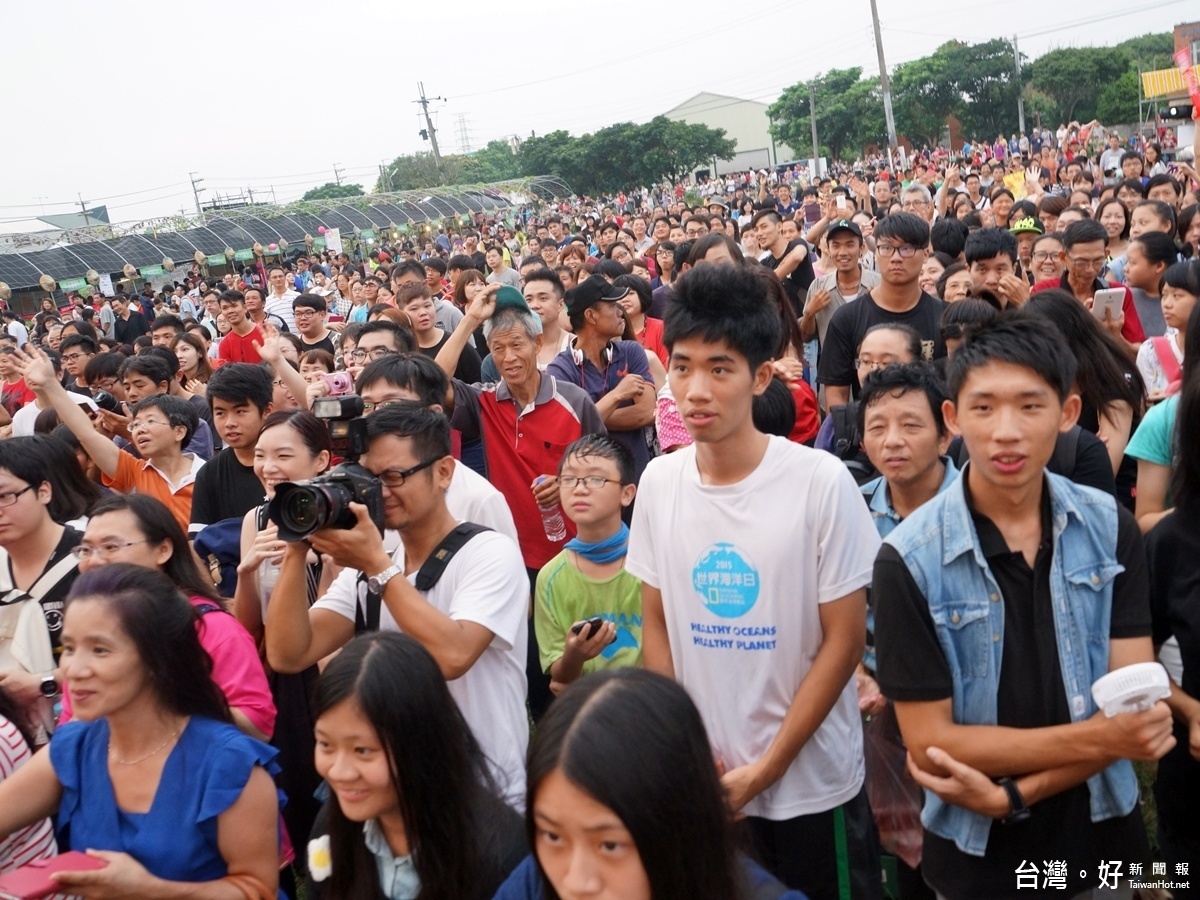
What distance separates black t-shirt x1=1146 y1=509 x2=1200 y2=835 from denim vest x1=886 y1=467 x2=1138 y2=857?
11.1 inches

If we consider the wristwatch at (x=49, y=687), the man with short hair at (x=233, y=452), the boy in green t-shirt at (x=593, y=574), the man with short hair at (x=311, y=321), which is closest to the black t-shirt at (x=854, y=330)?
the boy in green t-shirt at (x=593, y=574)

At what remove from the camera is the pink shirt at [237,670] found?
107 inches

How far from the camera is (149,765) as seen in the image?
2.33m

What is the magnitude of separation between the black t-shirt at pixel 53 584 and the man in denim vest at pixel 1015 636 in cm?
262

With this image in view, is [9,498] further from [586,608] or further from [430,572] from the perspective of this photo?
[586,608]

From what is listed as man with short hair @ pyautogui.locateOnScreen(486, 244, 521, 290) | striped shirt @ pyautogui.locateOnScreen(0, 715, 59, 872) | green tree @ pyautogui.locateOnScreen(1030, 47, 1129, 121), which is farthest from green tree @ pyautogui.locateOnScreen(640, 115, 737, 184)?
striped shirt @ pyautogui.locateOnScreen(0, 715, 59, 872)

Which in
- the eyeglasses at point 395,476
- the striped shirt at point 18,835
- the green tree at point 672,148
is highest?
the green tree at point 672,148

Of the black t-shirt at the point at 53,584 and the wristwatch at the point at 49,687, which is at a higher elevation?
the black t-shirt at the point at 53,584

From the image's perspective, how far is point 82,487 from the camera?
12.7ft

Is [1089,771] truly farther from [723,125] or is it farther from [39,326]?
[723,125]

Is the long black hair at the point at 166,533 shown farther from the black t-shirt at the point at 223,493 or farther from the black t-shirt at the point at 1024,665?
the black t-shirt at the point at 1024,665

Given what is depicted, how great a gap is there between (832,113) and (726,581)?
61.2 metres

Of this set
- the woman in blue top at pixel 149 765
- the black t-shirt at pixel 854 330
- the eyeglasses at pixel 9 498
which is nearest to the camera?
the woman in blue top at pixel 149 765

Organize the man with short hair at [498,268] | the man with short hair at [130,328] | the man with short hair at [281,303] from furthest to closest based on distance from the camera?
the man with short hair at [130,328] < the man with short hair at [281,303] < the man with short hair at [498,268]
